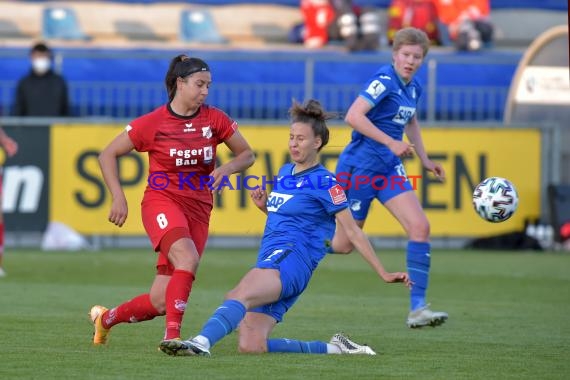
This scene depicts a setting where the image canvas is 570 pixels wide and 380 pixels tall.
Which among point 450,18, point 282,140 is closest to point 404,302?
point 282,140

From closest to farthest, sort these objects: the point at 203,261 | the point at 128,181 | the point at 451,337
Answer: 1. the point at 451,337
2. the point at 203,261
3. the point at 128,181

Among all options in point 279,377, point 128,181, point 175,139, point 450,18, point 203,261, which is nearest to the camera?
point 279,377

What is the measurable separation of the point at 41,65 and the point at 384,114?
9013mm

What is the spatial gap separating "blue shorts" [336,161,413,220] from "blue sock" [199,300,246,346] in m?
3.20

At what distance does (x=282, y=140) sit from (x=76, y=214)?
298cm

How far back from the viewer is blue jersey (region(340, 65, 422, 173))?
1063 cm

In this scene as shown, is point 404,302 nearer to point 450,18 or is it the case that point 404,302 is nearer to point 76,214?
point 76,214

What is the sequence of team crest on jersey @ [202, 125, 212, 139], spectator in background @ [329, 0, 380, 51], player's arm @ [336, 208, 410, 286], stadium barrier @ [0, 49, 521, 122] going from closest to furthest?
player's arm @ [336, 208, 410, 286] → team crest on jersey @ [202, 125, 212, 139] → stadium barrier @ [0, 49, 521, 122] → spectator in background @ [329, 0, 380, 51]

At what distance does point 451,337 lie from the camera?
9539mm

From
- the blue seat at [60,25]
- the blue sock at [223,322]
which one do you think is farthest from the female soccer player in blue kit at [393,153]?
the blue seat at [60,25]

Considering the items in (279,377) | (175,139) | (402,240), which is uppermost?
(175,139)

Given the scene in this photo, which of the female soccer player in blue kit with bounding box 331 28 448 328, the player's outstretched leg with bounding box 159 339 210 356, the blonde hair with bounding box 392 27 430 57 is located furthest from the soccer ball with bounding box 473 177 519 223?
the player's outstretched leg with bounding box 159 339 210 356

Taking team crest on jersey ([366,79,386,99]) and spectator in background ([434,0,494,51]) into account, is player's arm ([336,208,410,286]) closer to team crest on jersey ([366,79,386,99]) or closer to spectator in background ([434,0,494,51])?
team crest on jersey ([366,79,386,99])

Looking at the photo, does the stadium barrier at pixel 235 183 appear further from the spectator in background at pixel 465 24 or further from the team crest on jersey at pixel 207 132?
the team crest on jersey at pixel 207 132
